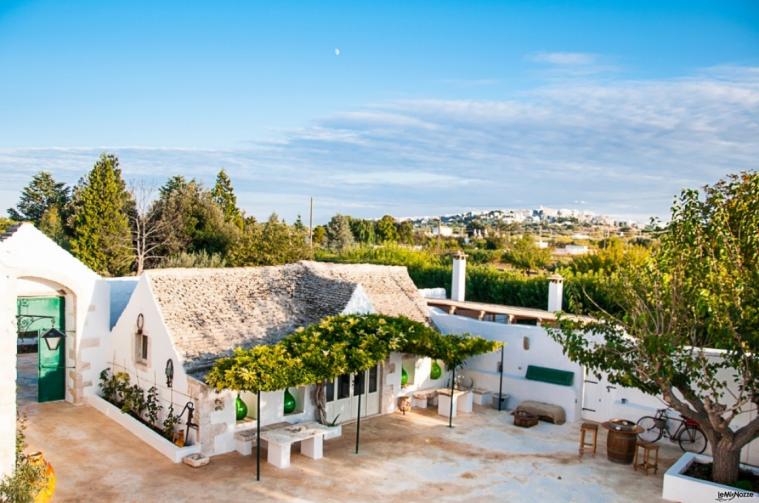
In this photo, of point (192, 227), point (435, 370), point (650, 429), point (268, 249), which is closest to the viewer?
→ point (650, 429)

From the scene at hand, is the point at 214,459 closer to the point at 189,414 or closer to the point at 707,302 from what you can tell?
the point at 189,414

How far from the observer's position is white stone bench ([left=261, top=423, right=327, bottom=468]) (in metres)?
14.2

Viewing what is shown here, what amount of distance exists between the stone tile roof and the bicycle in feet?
25.2

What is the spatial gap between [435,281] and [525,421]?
16901 millimetres

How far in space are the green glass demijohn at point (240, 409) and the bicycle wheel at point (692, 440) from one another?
37.0 ft

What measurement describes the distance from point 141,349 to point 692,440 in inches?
582

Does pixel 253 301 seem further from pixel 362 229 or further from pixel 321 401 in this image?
pixel 362 229

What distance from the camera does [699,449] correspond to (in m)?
16.5

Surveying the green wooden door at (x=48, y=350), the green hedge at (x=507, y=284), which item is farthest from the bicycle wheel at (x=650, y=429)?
the green wooden door at (x=48, y=350)

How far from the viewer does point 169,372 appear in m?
15.5

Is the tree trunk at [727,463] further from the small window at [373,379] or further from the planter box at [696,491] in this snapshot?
the small window at [373,379]

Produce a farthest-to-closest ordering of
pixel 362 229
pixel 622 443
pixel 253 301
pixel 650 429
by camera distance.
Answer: pixel 362 229 → pixel 253 301 → pixel 650 429 → pixel 622 443

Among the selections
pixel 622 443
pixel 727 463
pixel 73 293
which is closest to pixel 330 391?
pixel 622 443

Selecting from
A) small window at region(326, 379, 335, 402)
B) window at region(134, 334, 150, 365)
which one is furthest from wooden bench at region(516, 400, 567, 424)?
window at region(134, 334, 150, 365)
